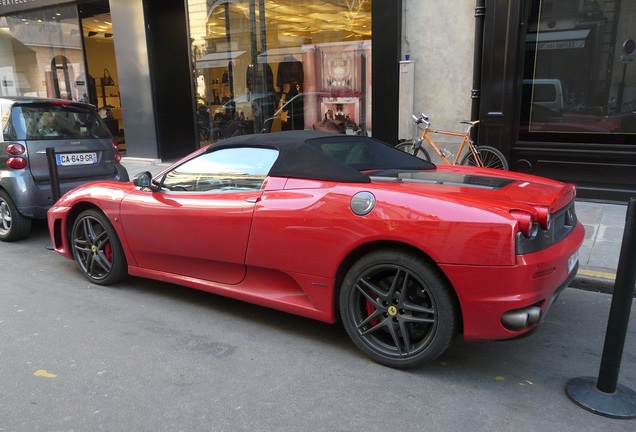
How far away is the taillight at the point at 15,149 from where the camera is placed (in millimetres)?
6160

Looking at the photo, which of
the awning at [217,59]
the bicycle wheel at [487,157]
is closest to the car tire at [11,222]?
the awning at [217,59]

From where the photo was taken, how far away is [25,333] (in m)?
3.75

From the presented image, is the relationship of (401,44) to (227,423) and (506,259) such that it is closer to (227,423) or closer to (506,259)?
(506,259)

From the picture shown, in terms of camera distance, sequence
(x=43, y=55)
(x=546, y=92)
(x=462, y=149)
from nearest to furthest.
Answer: (x=546, y=92)
(x=462, y=149)
(x=43, y=55)

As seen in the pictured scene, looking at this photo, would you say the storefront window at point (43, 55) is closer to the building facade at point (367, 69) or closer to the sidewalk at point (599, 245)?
the building facade at point (367, 69)

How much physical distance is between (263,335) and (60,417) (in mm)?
1402

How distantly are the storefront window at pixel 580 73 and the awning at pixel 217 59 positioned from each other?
612 centimetres

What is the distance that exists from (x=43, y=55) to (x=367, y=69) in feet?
35.6

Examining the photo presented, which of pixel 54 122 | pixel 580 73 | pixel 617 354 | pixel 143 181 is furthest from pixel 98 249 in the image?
pixel 580 73

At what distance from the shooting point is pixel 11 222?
634 centimetres

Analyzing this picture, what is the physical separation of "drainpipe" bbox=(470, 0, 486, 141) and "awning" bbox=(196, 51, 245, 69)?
207 inches

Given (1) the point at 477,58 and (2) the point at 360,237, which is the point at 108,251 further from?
(1) the point at 477,58

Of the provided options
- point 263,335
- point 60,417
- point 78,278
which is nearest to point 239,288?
point 263,335

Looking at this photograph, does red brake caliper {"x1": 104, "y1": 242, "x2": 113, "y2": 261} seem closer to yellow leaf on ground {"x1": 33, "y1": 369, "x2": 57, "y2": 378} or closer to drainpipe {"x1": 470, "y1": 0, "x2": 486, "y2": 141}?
yellow leaf on ground {"x1": 33, "y1": 369, "x2": 57, "y2": 378}
